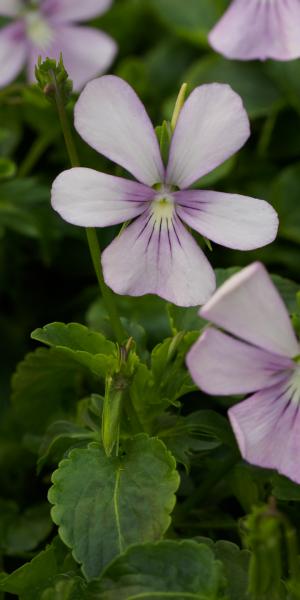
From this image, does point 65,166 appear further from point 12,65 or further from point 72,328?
point 72,328

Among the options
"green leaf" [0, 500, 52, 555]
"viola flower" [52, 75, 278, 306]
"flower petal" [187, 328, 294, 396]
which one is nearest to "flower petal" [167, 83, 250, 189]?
"viola flower" [52, 75, 278, 306]

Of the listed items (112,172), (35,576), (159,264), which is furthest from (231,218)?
(112,172)

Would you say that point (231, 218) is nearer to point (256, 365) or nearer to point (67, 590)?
point (256, 365)

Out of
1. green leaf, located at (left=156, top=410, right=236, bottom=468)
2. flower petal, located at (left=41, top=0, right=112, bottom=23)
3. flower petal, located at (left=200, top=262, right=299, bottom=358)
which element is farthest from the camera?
flower petal, located at (left=41, top=0, right=112, bottom=23)

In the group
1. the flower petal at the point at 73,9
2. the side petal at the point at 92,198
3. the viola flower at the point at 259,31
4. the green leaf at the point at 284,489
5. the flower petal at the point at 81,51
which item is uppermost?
the flower petal at the point at 73,9

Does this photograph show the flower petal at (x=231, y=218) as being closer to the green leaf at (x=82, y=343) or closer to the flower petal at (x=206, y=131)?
the flower petal at (x=206, y=131)

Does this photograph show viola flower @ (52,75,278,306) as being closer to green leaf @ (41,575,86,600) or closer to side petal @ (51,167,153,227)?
side petal @ (51,167,153,227)

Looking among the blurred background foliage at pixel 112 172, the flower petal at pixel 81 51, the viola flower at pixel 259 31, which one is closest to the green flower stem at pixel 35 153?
the blurred background foliage at pixel 112 172
